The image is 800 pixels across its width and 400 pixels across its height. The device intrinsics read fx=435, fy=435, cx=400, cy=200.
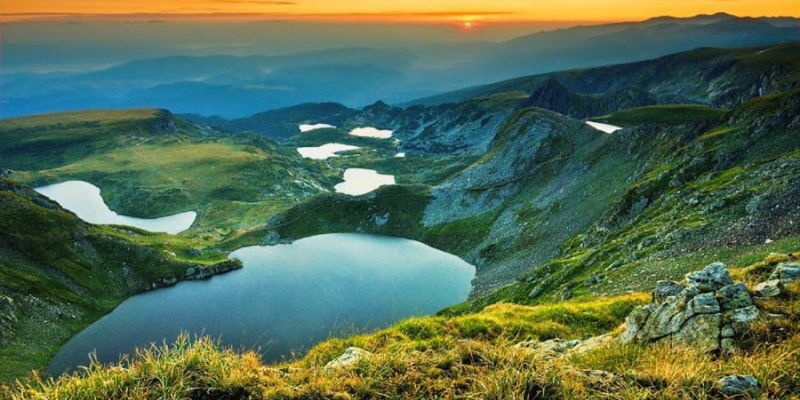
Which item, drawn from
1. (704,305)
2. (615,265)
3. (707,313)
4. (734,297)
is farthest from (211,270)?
(734,297)

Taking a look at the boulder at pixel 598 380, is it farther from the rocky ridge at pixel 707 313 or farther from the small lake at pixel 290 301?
the small lake at pixel 290 301

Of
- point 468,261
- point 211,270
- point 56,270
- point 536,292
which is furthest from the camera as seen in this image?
point 211,270

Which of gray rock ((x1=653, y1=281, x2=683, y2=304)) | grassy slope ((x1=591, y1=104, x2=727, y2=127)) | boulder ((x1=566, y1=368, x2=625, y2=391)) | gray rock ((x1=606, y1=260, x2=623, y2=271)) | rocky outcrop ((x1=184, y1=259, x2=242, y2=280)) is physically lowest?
rocky outcrop ((x1=184, y1=259, x2=242, y2=280))

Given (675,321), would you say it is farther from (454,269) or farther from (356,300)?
(454,269)

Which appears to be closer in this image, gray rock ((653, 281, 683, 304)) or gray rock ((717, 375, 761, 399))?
gray rock ((717, 375, 761, 399))

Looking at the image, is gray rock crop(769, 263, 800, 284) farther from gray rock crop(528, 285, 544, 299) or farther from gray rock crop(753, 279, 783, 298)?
gray rock crop(528, 285, 544, 299)

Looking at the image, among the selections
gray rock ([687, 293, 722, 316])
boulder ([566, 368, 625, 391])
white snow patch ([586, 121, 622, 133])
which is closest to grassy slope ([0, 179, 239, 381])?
boulder ([566, 368, 625, 391])

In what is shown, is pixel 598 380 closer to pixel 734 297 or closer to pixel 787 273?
pixel 734 297

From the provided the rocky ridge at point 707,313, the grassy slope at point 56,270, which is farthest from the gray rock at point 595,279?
the grassy slope at point 56,270
